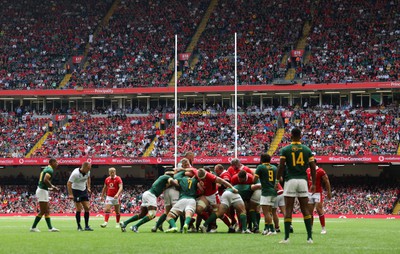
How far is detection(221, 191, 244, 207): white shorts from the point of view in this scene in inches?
875

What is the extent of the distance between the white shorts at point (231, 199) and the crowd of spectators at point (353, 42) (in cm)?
4256

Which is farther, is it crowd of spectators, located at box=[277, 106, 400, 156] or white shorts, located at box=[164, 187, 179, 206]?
crowd of spectators, located at box=[277, 106, 400, 156]

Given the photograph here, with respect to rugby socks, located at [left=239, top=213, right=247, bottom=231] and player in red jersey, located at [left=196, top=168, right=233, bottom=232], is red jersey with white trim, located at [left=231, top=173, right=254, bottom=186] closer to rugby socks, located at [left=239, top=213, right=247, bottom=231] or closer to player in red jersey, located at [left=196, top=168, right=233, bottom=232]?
player in red jersey, located at [left=196, top=168, right=233, bottom=232]

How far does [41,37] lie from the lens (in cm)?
7606

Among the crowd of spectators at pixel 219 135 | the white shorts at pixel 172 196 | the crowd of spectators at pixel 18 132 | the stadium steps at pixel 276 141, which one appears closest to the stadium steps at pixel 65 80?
the crowd of spectators at pixel 18 132

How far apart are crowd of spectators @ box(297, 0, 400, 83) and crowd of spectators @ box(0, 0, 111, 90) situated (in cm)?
2154

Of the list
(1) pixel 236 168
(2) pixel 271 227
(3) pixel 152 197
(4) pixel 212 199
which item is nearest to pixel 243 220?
(2) pixel 271 227

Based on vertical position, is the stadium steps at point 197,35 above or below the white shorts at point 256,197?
above

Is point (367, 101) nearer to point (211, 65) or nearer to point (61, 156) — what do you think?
point (211, 65)

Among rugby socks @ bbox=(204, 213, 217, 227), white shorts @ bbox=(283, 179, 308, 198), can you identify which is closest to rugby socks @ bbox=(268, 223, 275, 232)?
rugby socks @ bbox=(204, 213, 217, 227)

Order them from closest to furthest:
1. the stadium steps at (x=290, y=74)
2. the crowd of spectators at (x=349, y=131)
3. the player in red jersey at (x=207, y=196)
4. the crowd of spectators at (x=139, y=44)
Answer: the player in red jersey at (x=207, y=196) → the crowd of spectators at (x=349, y=131) → the stadium steps at (x=290, y=74) → the crowd of spectators at (x=139, y=44)

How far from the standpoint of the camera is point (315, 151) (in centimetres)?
5872

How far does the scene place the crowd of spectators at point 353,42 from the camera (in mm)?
64062

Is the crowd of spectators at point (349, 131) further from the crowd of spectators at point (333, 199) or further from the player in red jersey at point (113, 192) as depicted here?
the player in red jersey at point (113, 192)
